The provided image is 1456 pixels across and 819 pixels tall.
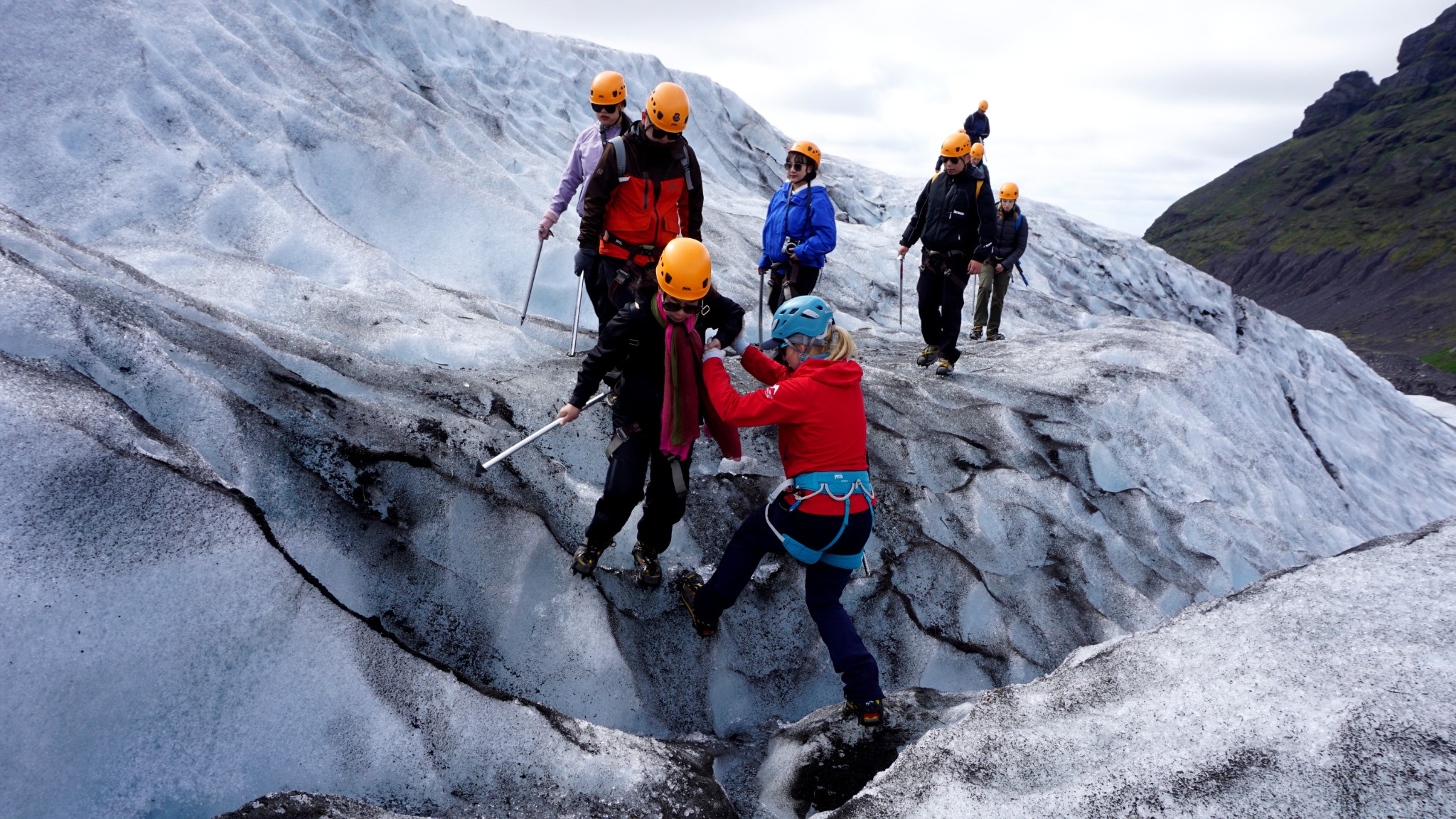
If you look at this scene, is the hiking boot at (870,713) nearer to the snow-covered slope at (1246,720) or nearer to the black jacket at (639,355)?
the snow-covered slope at (1246,720)

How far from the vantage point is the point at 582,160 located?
6551 millimetres

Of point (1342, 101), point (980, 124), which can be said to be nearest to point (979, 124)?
point (980, 124)

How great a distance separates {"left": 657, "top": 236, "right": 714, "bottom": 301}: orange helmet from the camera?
3.93 m

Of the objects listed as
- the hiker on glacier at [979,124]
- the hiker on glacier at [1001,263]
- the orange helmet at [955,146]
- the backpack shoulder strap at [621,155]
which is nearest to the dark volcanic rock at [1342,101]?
the hiker on glacier at [979,124]

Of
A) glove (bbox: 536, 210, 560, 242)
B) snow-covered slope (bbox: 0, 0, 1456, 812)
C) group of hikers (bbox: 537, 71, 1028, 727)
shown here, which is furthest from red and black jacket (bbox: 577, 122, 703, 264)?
snow-covered slope (bbox: 0, 0, 1456, 812)

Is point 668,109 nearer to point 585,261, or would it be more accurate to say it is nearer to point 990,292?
point 585,261

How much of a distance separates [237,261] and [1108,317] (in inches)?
792

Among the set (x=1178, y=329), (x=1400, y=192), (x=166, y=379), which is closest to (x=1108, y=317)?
(x=1178, y=329)

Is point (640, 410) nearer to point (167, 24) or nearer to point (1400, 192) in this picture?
point (167, 24)

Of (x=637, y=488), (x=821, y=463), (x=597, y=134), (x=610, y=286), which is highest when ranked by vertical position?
(x=597, y=134)

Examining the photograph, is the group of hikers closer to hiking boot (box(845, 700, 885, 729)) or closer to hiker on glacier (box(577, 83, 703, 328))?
hiking boot (box(845, 700, 885, 729))

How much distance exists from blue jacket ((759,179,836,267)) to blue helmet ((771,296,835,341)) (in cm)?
311

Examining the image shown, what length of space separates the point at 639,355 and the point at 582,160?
10.2ft

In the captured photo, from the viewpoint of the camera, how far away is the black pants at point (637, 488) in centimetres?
428
